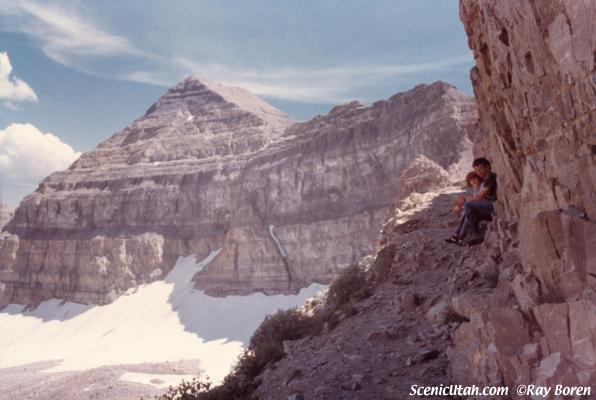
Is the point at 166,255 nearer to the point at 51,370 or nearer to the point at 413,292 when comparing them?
the point at 51,370

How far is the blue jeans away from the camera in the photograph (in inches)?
370

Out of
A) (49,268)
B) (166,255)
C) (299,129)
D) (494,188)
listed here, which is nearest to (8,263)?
(49,268)

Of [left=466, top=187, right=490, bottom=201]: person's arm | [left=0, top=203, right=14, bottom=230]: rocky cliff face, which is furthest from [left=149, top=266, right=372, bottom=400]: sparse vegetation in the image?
[left=0, top=203, right=14, bottom=230]: rocky cliff face

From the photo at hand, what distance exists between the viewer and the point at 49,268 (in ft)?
229

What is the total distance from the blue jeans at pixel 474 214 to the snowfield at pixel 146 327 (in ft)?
87.7

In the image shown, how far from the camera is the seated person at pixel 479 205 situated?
9.24 m

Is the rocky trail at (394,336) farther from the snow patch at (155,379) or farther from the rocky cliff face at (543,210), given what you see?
the snow patch at (155,379)

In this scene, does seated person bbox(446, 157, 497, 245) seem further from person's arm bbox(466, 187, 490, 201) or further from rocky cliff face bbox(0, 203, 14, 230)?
rocky cliff face bbox(0, 203, 14, 230)

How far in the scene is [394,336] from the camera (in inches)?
327

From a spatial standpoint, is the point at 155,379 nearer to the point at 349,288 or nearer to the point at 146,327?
the point at 349,288

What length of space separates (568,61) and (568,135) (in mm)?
857

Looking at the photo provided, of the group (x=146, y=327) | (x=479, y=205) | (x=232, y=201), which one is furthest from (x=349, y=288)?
(x=232, y=201)

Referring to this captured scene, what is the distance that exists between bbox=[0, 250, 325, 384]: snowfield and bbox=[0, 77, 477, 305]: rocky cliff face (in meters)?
1.95

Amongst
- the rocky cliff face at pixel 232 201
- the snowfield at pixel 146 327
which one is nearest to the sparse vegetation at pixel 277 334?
the snowfield at pixel 146 327
